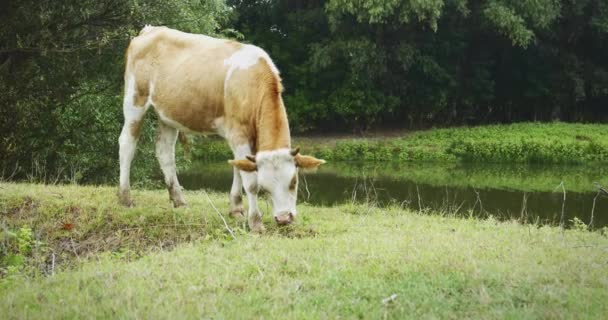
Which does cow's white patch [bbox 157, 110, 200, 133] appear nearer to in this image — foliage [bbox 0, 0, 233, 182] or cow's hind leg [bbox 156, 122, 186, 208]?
cow's hind leg [bbox 156, 122, 186, 208]

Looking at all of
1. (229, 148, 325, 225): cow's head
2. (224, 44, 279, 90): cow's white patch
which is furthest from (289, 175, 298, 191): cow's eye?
(224, 44, 279, 90): cow's white patch

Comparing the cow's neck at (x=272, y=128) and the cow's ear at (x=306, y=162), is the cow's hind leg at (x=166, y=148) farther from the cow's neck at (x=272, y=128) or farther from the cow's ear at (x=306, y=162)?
the cow's ear at (x=306, y=162)

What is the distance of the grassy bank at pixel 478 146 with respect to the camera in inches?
1033

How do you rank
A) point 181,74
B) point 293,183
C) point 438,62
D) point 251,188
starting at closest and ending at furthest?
point 293,183 < point 251,188 < point 181,74 < point 438,62

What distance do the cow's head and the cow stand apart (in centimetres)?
1

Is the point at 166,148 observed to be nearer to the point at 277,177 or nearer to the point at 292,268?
the point at 277,177

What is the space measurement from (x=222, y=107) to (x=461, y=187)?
12003 millimetres

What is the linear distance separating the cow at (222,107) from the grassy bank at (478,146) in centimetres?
1956

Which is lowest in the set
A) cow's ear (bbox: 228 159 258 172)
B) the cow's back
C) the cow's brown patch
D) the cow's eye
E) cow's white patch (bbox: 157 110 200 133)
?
the cow's eye

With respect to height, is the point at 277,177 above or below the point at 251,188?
above

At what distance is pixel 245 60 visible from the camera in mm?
7469

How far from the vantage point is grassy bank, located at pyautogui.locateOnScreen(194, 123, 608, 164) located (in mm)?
26250

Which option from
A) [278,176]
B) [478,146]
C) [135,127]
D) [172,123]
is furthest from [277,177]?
[478,146]

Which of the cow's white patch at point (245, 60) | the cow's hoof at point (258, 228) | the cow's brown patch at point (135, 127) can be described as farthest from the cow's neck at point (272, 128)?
the cow's brown patch at point (135, 127)
